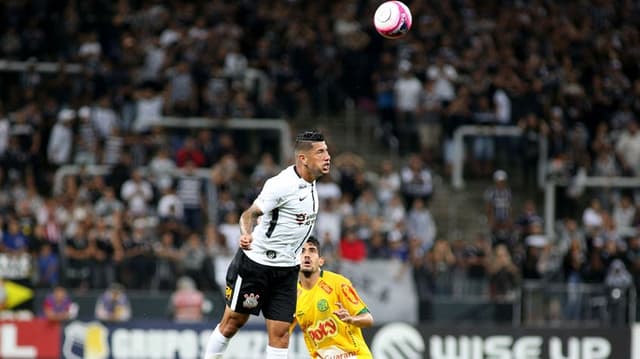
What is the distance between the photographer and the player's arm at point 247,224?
38.2 feet

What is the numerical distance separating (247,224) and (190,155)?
40.2 ft

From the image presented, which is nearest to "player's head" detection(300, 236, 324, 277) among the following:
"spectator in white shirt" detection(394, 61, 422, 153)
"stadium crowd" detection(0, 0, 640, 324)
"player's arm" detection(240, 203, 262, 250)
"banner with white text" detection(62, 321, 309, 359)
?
"player's arm" detection(240, 203, 262, 250)

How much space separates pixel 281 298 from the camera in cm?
1258

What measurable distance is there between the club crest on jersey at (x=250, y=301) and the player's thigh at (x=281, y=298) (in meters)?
0.14

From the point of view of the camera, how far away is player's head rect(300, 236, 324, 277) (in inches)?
509

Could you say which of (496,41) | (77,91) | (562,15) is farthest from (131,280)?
(562,15)

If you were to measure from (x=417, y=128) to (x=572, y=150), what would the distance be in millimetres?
2954

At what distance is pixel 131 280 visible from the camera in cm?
2138

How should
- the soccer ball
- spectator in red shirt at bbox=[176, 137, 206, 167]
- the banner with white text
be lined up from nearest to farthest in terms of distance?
the soccer ball
the banner with white text
spectator in red shirt at bbox=[176, 137, 206, 167]

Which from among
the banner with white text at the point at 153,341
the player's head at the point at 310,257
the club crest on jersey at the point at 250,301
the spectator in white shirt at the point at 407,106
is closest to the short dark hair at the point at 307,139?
the player's head at the point at 310,257

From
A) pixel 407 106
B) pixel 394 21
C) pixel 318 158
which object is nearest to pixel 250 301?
pixel 318 158

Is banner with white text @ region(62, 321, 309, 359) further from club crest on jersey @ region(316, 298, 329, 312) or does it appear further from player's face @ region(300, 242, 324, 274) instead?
player's face @ region(300, 242, 324, 274)

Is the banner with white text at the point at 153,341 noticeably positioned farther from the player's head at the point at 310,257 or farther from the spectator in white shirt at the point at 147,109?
the player's head at the point at 310,257

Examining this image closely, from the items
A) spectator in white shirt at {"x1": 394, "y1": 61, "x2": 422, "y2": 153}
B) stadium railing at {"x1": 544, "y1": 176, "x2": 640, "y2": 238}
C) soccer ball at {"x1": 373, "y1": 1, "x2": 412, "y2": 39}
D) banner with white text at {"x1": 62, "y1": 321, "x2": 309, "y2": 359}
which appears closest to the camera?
soccer ball at {"x1": 373, "y1": 1, "x2": 412, "y2": 39}
